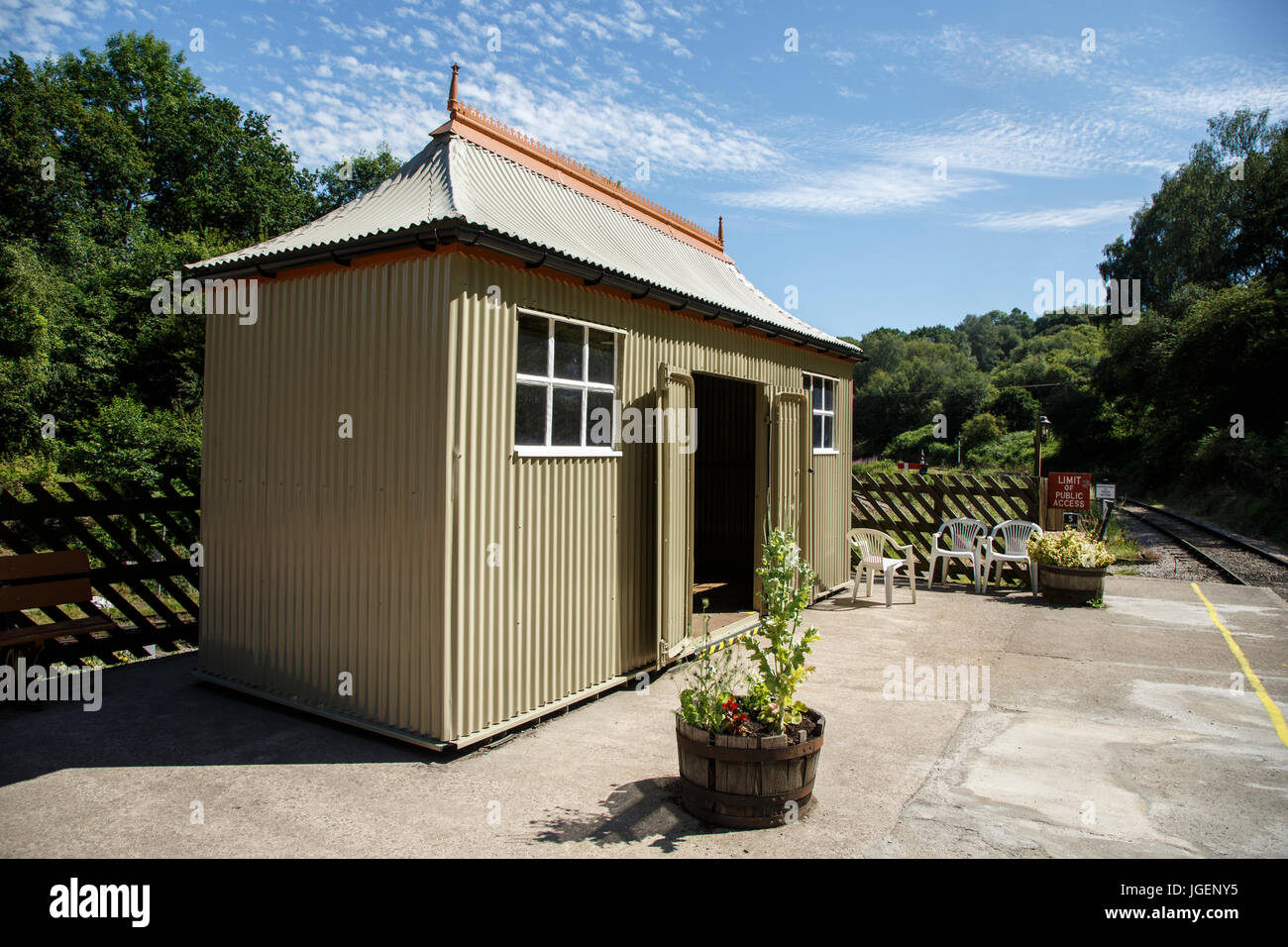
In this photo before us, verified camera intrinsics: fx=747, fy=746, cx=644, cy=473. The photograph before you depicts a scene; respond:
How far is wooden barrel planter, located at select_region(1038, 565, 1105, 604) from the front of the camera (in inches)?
393

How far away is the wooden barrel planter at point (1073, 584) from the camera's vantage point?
9977mm

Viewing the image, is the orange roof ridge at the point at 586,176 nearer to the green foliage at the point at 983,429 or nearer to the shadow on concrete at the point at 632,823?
the shadow on concrete at the point at 632,823

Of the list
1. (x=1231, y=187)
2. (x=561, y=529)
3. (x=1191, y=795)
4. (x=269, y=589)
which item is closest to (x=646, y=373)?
(x=561, y=529)

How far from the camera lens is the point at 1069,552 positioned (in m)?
10.3

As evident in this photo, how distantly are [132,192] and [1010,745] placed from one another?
36.8 meters

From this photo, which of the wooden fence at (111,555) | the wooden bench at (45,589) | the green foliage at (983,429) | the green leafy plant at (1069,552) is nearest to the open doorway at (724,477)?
the green leafy plant at (1069,552)

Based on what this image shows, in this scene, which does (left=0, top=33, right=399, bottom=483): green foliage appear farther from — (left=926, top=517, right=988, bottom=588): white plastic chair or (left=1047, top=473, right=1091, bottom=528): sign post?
(left=1047, top=473, right=1091, bottom=528): sign post

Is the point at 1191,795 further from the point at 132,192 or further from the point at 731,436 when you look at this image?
the point at 132,192

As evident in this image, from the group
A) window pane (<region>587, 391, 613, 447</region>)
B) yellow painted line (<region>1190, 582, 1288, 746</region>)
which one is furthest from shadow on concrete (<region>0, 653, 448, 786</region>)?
yellow painted line (<region>1190, 582, 1288, 746</region>)

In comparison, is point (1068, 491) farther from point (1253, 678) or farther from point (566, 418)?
point (566, 418)

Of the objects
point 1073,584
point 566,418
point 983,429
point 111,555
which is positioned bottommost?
point 1073,584

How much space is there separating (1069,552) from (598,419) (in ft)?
25.5

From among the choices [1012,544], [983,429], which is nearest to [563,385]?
[1012,544]

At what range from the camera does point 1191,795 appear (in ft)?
13.9
